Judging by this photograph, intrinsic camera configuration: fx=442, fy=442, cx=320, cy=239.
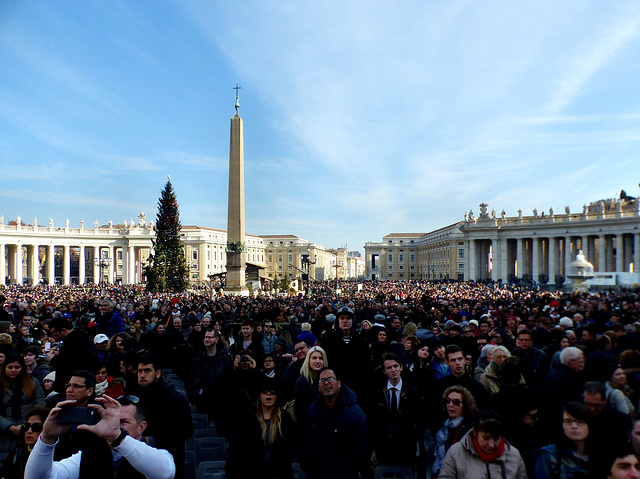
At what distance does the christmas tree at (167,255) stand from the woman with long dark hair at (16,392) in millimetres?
40418

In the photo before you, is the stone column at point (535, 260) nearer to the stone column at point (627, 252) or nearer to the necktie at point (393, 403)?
the stone column at point (627, 252)

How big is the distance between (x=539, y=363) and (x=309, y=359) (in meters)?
3.55

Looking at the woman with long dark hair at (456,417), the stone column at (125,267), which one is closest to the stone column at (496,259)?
the stone column at (125,267)

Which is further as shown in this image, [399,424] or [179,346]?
[179,346]

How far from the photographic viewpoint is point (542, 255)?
64.5 meters

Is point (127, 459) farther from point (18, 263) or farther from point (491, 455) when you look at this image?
point (18, 263)

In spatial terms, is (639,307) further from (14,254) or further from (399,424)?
(14,254)

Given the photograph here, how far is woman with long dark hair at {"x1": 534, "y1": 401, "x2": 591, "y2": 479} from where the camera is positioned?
10.2 ft

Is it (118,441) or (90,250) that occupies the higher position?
(90,250)

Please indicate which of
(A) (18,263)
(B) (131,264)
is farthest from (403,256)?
(A) (18,263)

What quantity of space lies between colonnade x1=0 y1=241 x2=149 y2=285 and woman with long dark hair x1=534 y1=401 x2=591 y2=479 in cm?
6174

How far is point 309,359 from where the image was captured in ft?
16.6

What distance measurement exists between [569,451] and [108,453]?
10.2 feet

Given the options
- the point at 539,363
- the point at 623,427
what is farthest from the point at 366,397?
the point at 539,363
